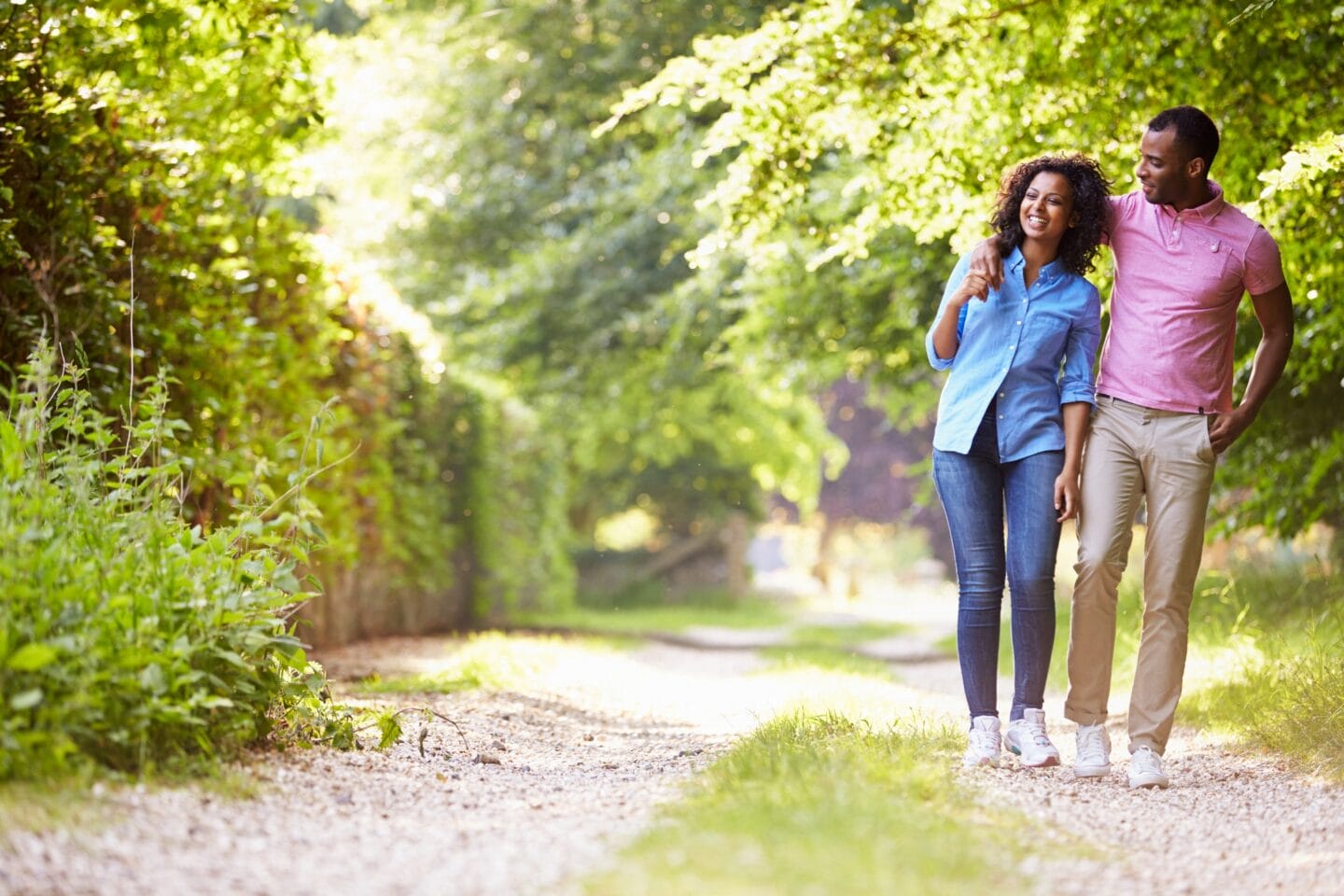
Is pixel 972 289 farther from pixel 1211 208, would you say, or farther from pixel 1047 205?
pixel 1211 208

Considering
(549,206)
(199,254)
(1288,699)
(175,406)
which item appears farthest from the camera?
(549,206)

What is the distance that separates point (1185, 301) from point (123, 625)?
308cm

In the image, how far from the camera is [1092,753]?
422 centimetres

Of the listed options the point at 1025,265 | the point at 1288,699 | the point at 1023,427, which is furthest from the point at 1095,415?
the point at 1288,699

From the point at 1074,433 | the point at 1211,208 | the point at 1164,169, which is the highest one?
the point at 1164,169

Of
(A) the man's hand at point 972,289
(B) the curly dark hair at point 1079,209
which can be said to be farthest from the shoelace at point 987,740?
(B) the curly dark hair at point 1079,209

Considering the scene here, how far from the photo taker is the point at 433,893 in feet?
8.50

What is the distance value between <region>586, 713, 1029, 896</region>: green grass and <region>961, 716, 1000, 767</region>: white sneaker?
1.30 ft

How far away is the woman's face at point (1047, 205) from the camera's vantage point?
4.24 metres

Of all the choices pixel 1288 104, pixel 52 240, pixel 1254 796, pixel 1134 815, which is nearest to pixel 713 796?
pixel 1134 815

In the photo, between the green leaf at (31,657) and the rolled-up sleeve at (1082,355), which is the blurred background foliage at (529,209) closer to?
the rolled-up sleeve at (1082,355)

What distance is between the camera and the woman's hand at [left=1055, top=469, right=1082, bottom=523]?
4.19m

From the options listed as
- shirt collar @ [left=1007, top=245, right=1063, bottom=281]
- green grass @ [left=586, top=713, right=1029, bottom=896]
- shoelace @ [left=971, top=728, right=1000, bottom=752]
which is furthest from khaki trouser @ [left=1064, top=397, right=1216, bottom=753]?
green grass @ [left=586, top=713, right=1029, bottom=896]

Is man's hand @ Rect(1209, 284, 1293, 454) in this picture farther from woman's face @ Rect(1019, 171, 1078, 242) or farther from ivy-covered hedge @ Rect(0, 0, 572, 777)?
ivy-covered hedge @ Rect(0, 0, 572, 777)
